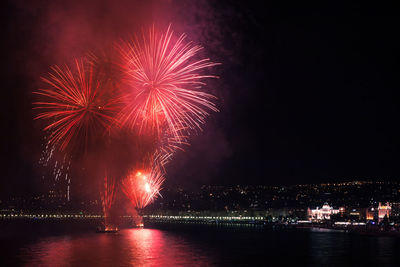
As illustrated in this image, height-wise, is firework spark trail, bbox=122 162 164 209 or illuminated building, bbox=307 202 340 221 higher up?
firework spark trail, bbox=122 162 164 209

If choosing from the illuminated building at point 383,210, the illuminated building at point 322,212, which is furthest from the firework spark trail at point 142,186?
the illuminated building at point 322,212

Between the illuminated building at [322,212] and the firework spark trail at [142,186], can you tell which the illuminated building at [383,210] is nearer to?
the illuminated building at [322,212]

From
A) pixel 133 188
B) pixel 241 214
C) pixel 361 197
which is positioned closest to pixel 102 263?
pixel 133 188

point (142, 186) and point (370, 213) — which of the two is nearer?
point (142, 186)

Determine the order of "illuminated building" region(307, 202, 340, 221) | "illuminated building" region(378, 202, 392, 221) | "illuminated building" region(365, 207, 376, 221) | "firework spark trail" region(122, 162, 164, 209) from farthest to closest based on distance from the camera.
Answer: "illuminated building" region(307, 202, 340, 221)
"illuminated building" region(365, 207, 376, 221)
"illuminated building" region(378, 202, 392, 221)
"firework spark trail" region(122, 162, 164, 209)

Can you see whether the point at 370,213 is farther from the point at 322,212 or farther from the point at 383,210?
the point at 322,212

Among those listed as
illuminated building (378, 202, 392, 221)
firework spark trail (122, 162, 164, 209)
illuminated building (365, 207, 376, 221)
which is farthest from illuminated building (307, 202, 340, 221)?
firework spark trail (122, 162, 164, 209)

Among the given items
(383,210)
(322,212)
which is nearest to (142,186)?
(383,210)

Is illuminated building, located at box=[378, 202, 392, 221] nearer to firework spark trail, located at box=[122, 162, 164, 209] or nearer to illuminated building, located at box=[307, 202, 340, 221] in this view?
illuminated building, located at box=[307, 202, 340, 221]

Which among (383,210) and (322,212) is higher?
(383,210)
